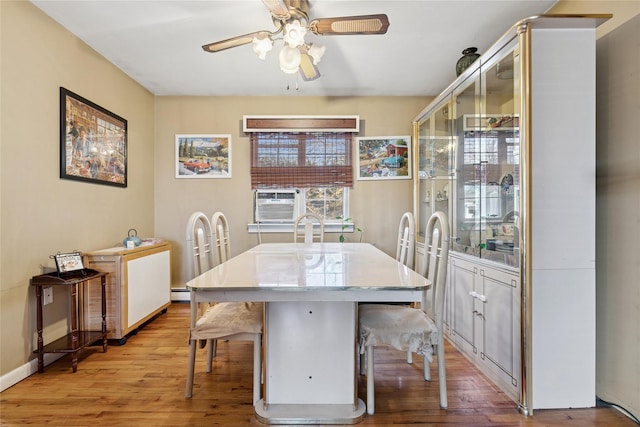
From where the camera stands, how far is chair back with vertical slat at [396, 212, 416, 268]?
224 centimetres

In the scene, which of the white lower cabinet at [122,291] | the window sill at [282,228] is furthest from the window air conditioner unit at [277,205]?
the white lower cabinet at [122,291]

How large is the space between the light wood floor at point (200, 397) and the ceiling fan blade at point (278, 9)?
2.12 metres

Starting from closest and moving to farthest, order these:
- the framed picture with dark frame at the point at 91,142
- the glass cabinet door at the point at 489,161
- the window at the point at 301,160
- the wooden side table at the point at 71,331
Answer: the glass cabinet door at the point at 489,161 → the wooden side table at the point at 71,331 → the framed picture with dark frame at the point at 91,142 → the window at the point at 301,160

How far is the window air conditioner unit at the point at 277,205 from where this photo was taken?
3.88m

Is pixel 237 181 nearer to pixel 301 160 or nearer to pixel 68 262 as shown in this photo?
pixel 301 160

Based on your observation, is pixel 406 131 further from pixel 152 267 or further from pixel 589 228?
pixel 152 267

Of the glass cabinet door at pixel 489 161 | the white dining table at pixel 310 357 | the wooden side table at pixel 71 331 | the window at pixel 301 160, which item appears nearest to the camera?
the white dining table at pixel 310 357

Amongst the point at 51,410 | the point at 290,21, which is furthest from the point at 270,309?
the point at 290,21

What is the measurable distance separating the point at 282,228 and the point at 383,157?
1.45 meters

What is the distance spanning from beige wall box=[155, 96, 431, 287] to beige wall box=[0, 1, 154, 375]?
92 centimetres

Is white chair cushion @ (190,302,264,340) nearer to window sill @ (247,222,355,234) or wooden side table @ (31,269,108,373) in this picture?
wooden side table @ (31,269,108,373)

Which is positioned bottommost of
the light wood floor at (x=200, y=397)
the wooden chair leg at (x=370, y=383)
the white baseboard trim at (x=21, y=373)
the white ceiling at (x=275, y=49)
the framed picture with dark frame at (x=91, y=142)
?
the light wood floor at (x=200, y=397)

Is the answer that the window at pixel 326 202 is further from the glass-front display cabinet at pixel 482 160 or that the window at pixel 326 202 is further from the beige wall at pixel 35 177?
the beige wall at pixel 35 177

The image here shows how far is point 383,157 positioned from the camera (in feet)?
12.7
